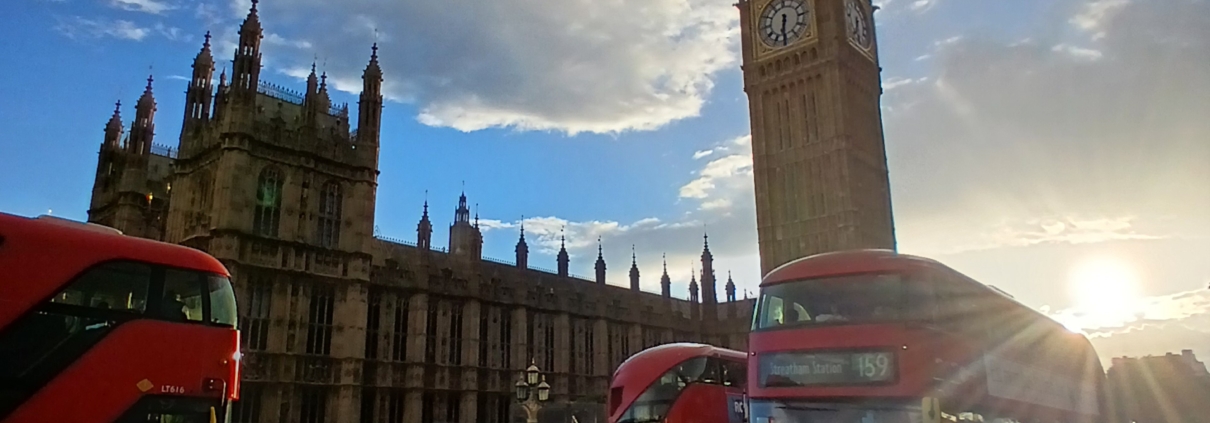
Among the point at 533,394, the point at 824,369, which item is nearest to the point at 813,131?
the point at 533,394

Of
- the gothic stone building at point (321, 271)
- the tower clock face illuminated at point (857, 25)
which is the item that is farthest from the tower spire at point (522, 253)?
the tower clock face illuminated at point (857, 25)

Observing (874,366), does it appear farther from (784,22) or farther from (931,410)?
(784,22)

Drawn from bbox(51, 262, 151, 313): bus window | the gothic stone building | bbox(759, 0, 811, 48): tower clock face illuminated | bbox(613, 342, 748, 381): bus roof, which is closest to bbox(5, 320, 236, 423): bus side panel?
bbox(51, 262, 151, 313): bus window

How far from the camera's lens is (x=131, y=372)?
9828 mm

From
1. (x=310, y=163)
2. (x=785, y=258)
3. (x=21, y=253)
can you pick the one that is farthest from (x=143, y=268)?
(x=785, y=258)

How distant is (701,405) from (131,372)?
13129mm

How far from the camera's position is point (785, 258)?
50938mm

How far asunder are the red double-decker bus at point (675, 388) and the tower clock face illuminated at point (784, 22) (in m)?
36.9

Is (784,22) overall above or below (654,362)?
above

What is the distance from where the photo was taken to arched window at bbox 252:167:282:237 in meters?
33.6

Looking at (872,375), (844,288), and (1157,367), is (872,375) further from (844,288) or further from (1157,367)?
(1157,367)

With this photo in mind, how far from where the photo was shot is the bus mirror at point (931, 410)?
1102 cm

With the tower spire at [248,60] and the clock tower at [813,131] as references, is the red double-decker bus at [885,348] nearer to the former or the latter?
the tower spire at [248,60]

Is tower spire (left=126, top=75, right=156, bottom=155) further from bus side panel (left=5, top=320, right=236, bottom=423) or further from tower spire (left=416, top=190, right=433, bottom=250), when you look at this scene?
bus side panel (left=5, top=320, right=236, bottom=423)
